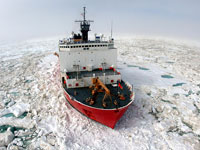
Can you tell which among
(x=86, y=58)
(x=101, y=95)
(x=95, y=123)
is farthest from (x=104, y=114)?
(x=86, y=58)

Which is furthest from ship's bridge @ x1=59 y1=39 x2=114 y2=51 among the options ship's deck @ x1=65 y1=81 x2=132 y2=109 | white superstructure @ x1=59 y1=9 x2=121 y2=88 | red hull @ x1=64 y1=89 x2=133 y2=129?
red hull @ x1=64 y1=89 x2=133 y2=129

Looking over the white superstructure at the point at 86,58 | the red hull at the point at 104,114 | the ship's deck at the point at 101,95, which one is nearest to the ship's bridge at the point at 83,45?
the white superstructure at the point at 86,58

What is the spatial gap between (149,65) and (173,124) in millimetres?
11840

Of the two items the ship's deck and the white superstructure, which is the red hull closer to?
the ship's deck

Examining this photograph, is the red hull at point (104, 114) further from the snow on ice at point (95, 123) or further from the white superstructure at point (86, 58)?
the white superstructure at point (86, 58)

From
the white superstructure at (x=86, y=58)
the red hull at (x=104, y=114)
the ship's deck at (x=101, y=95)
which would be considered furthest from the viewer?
the white superstructure at (x=86, y=58)

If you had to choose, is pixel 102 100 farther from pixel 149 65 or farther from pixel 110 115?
pixel 149 65

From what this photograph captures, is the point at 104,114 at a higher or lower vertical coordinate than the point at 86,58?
lower

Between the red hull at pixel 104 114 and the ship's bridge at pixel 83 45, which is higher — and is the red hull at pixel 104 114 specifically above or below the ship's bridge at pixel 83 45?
below

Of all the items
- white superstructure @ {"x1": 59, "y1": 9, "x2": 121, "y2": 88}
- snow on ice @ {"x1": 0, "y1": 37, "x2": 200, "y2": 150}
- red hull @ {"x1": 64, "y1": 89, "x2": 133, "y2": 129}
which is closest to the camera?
snow on ice @ {"x1": 0, "y1": 37, "x2": 200, "y2": 150}

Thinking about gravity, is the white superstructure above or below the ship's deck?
above

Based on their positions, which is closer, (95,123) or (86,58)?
(95,123)

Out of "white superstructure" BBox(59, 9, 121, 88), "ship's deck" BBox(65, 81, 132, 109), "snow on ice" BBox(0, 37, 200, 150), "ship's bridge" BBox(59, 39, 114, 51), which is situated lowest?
"snow on ice" BBox(0, 37, 200, 150)

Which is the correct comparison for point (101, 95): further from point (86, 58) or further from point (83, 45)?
point (83, 45)
